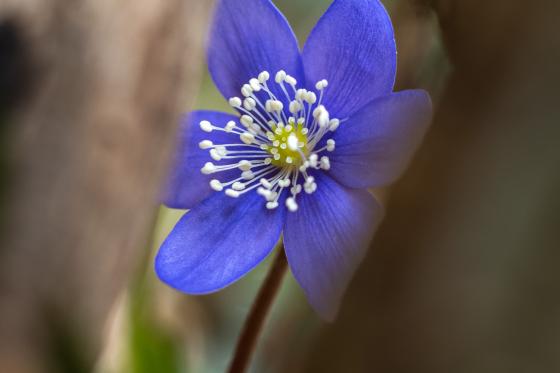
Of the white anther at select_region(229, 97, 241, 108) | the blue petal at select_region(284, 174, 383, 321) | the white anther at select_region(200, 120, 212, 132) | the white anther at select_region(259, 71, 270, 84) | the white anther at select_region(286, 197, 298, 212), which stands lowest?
the blue petal at select_region(284, 174, 383, 321)

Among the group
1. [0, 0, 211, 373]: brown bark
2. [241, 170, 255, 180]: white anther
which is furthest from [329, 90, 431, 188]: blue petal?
[0, 0, 211, 373]: brown bark

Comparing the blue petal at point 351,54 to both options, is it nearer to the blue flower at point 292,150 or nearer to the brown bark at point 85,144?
the blue flower at point 292,150

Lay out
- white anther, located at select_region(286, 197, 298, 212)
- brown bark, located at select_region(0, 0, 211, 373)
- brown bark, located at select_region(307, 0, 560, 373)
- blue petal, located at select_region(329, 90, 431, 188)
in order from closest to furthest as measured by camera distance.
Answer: brown bark, located at select_region(307, 0, 560, 373)
blue petal, located at select_region(329, 90, 431, 188)
white anther, located at select_region(286, 197, 298, 212)
brown bark, located at select_region(0, 0, 211, 373)

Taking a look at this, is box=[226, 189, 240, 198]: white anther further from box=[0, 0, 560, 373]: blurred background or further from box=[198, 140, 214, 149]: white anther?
box=[0, 0, 560, 373]: blurred background

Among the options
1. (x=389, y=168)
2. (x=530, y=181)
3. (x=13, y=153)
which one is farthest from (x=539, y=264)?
(x=13, y=153)

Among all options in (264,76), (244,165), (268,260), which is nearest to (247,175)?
(244,165)

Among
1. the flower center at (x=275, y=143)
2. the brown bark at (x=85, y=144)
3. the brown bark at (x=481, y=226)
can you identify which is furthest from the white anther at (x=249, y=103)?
the brown bark at (x=85, y=144)

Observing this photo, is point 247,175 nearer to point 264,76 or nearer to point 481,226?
point 264,76
